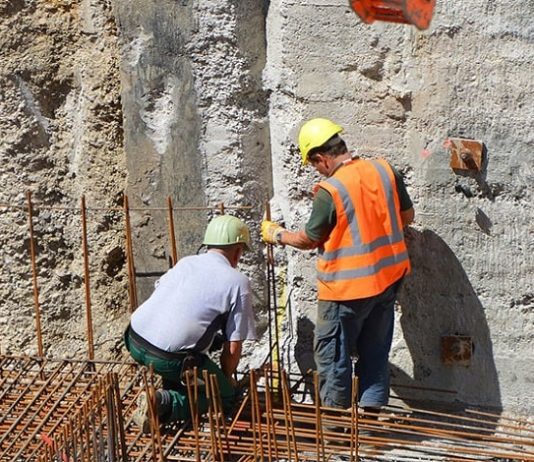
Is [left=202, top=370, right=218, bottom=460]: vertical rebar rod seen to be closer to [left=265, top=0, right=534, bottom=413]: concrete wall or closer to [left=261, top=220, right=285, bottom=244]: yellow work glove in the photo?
[left=261, top=220, right=285, bottom=244]: yellow work glove

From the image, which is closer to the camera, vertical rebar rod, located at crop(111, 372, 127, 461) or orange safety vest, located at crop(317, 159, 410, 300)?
vertical rebar rod, located at crop(111, 372, 127, 461)

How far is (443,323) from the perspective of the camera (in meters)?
6.09

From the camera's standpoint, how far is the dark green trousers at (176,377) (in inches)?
224

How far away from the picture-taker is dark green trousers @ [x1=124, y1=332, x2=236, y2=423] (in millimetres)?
5684

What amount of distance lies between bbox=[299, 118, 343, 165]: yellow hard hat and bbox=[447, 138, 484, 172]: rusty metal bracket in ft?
1.90

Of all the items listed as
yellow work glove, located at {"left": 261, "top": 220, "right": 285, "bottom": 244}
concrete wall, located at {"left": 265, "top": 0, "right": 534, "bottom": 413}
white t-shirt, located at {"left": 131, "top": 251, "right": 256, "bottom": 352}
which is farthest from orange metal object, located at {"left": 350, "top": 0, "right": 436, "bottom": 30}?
white t-shirt, located at {"left": 131, "top": 251, "right": 256, "bottom": 352}

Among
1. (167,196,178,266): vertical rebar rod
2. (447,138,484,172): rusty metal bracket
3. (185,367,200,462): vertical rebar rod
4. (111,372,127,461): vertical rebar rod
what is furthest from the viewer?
(167,196,178,266): vertical rebar rod

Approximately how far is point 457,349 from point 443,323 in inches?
5.7

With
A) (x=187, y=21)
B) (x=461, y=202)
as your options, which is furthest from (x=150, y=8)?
(x=461, y=202)

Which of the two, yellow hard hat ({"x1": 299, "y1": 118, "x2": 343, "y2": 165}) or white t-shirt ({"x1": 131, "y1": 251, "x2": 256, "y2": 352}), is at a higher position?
yellow hard hat ({"x1": 299, "y1": 118, "x2": 343, "y2": 165})

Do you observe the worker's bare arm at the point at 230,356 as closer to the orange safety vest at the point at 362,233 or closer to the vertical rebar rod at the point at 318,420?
the orange safety vest at the point at 362,233

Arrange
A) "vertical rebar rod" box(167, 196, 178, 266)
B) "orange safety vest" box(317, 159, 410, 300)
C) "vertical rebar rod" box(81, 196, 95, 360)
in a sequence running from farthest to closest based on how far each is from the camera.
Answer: "vertical rebar rod" box(81, 196, 95, 360), "vertical rebar rod" box(167, 196, 178, 266), "orange safety vest" box(317, 159, 410, 300)

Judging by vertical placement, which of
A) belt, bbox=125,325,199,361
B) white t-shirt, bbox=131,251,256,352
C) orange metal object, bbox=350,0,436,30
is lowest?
belt, bbox=125,325,199,361

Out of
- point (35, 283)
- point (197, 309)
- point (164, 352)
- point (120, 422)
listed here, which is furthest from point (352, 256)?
point (35, 283)
